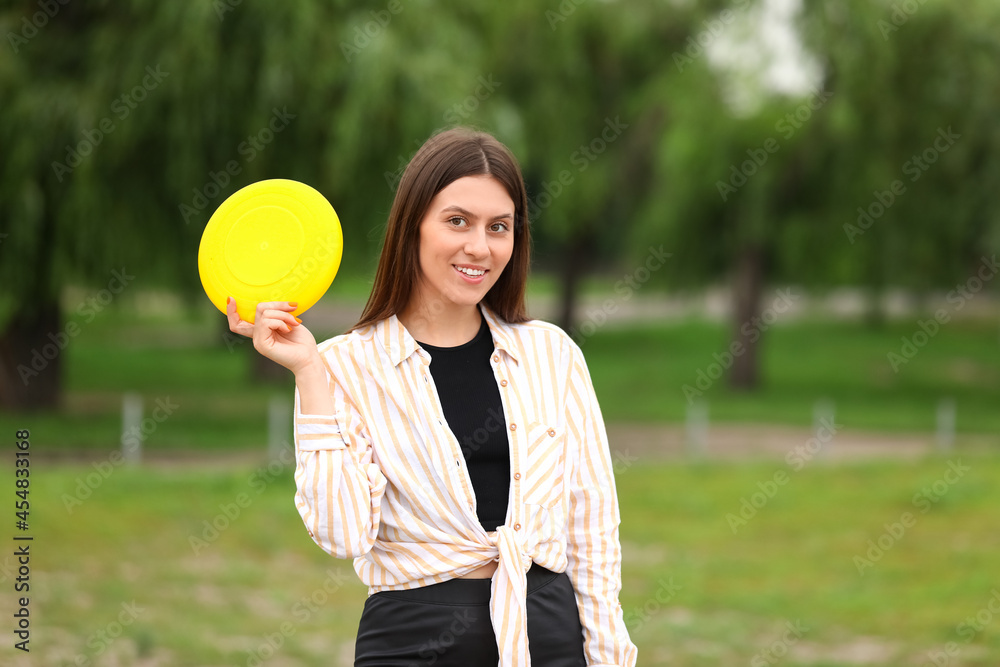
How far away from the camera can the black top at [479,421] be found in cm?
210

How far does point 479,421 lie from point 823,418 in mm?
15143

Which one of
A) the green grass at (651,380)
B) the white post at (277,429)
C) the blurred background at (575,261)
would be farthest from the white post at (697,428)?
the white post at (277,429)

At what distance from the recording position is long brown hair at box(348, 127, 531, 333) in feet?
6.98

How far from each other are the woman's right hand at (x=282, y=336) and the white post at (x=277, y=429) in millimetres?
9501

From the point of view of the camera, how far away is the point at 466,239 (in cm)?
213

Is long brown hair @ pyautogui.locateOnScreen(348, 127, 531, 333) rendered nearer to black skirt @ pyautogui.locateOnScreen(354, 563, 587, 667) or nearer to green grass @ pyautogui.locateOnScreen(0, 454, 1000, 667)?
black skirt @ pyautogui.locateOnScreen(354, 563, 587, 667)

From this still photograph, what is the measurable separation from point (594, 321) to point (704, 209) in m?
13.5

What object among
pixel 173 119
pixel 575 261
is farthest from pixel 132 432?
pixel 575 261

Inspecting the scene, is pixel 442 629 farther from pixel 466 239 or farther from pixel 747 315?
pixel 747 315

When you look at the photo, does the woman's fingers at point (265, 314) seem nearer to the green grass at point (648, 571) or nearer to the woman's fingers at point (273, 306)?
the woman's fingers at point (273, 306)

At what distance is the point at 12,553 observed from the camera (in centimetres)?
759

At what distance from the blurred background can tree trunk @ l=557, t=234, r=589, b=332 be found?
50 centimetres

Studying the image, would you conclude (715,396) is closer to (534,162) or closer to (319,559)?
(534,162)

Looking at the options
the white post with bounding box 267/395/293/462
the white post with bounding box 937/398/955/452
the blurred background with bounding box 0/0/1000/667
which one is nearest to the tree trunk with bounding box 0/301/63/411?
the blurred background with bounding box 0/0/1000/667
